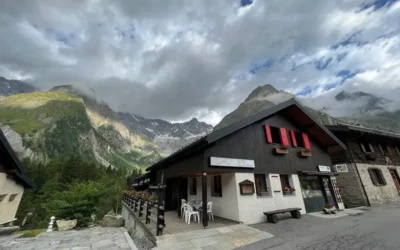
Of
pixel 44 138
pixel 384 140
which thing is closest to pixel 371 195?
pixel 384 140

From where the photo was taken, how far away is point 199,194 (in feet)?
44.0

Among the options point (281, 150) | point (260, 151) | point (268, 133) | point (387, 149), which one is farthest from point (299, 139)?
point (387, 149)

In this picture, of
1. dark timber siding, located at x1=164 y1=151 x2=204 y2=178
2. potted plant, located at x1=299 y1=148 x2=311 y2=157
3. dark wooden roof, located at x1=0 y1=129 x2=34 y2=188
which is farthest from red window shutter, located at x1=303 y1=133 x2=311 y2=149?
dark wooden roof, located at x1=0 y1=129 x2=34 y2=188

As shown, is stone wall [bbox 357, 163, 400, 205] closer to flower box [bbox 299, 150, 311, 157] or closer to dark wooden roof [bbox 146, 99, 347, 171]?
dark wooden roof [bbox 146, 99, 347, 171]

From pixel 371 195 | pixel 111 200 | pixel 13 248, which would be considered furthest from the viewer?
pixel 111 200

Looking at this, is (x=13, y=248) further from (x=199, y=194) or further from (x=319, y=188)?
(x=319, y=188)

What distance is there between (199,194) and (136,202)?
4.64m

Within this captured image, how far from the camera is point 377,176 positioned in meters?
16.7

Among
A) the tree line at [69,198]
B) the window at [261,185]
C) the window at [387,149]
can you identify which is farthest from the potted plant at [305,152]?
the tree line at [69,198]

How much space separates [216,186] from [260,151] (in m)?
3.56

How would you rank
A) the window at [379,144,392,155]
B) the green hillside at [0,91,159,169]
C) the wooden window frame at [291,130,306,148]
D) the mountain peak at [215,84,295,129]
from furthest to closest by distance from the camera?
the mountain peak at [215,84,295,129], the green hillside at [0,91,159,169], the window at [379,144,392,155], the wooden window frame at [291,130,306,148]

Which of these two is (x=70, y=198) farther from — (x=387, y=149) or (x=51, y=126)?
(x=51, y=126)

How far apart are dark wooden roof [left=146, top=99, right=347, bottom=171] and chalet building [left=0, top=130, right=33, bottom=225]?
8734 millimetres

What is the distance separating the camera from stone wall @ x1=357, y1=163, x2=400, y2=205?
589 inches
